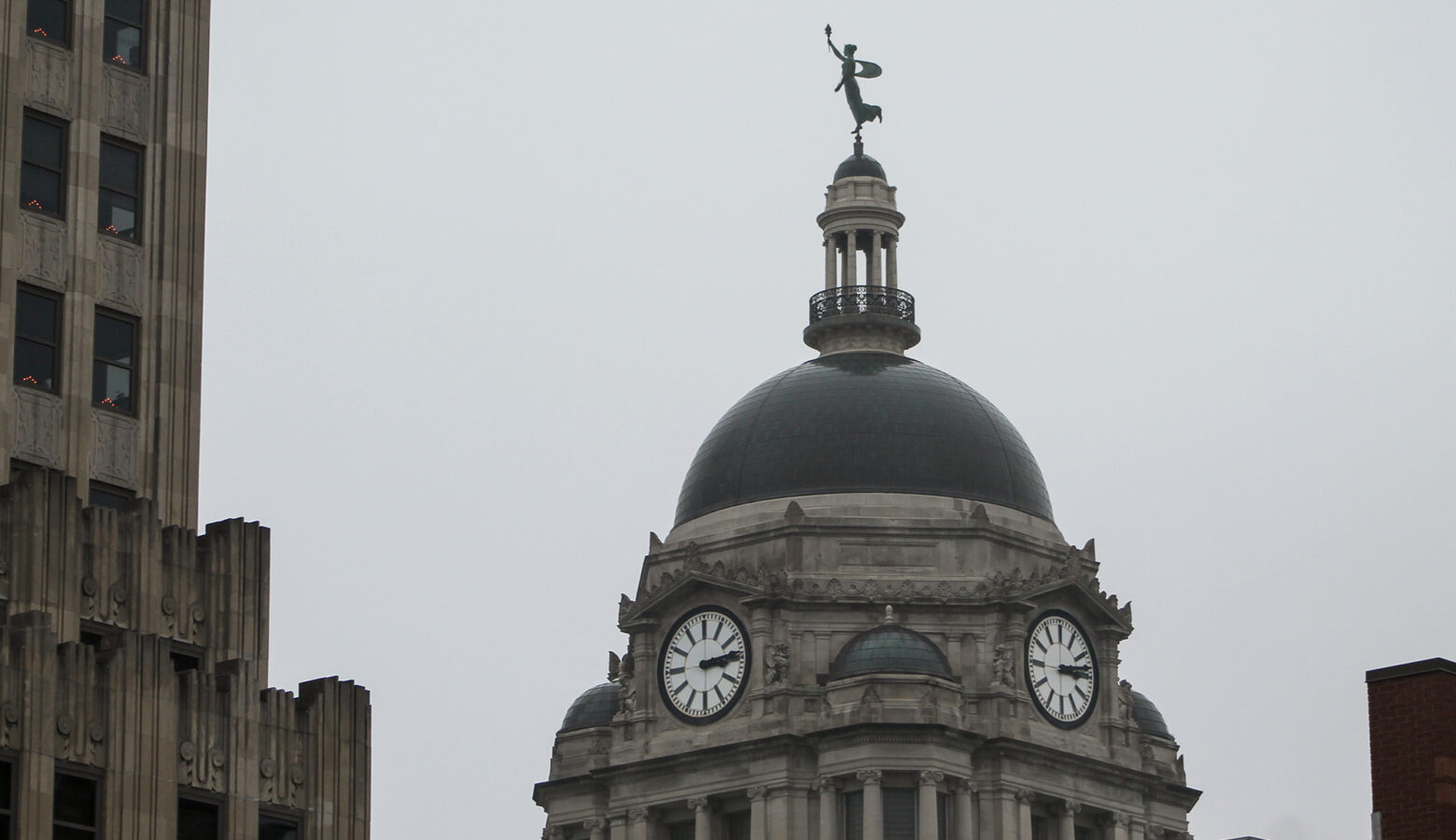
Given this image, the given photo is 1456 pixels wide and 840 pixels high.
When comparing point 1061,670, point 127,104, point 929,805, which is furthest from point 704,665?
point 127,104

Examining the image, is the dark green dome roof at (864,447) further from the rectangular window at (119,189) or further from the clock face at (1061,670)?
the rectangular window at (119,189)

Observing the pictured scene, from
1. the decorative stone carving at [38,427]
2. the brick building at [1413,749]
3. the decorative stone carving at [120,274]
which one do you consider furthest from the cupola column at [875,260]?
the brick building at [1413,749]

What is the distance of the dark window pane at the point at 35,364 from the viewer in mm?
80312

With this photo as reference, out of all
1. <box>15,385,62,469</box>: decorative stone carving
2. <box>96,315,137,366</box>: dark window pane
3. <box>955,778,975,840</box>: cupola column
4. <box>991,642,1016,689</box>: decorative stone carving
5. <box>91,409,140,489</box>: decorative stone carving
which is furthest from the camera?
<box>991,642,1016,689</box>: decorative stone carving

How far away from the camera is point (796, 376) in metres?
145

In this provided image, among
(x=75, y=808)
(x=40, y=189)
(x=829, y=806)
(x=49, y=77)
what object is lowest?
(x=75, y=808)

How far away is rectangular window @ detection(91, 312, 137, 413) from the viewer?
8212 cm

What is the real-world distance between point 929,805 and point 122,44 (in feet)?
178

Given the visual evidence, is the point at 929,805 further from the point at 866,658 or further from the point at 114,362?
the point at 114,362

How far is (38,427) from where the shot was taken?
79.9m

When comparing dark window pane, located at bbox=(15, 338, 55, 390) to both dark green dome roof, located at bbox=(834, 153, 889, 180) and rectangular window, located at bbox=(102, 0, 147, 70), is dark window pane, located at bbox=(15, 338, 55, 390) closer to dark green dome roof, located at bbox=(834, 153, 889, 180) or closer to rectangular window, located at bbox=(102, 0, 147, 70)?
rectangular window, located at bbox=(102, 0, 147, 70)

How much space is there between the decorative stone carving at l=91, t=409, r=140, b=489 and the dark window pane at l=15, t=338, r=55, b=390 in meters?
1.17

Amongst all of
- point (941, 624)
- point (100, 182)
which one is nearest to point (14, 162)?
point (100, 182)

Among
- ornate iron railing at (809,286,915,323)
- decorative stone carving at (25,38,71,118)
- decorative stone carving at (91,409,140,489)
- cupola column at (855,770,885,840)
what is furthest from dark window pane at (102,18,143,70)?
ornate iron railing at (809,286,915,323)
